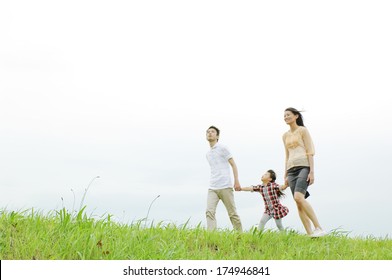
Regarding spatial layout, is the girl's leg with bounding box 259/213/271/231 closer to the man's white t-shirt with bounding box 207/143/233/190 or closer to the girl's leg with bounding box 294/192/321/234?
the man's white t-shirt with bounding box 207/143/233/190

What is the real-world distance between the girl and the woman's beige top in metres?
1.57

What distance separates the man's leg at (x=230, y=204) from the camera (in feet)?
37.2

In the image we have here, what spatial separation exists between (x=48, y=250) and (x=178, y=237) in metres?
2.61

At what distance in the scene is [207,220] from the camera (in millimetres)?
11328

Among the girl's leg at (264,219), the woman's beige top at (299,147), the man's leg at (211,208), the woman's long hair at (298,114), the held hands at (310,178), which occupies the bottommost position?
the girl's leg at (264,219)

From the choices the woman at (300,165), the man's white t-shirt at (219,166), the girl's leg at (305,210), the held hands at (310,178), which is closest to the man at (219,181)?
the man's white t-shirt at (219,166)

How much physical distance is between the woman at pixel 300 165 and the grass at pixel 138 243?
0.39 m

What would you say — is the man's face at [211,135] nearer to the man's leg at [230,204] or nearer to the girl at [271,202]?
the man's leg at [230,204]

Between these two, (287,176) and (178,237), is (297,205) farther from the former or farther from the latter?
(178,237)

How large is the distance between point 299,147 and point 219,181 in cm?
209

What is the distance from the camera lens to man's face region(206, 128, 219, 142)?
11766mm

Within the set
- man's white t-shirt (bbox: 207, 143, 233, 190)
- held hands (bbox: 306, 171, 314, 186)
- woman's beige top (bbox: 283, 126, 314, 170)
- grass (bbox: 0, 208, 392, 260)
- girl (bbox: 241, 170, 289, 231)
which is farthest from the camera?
girl (bbox: 241, 170, 289, 231)

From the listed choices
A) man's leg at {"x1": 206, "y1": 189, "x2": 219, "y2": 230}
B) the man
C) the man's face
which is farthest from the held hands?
the man's face

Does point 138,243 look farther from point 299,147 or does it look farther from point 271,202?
point 271,202
